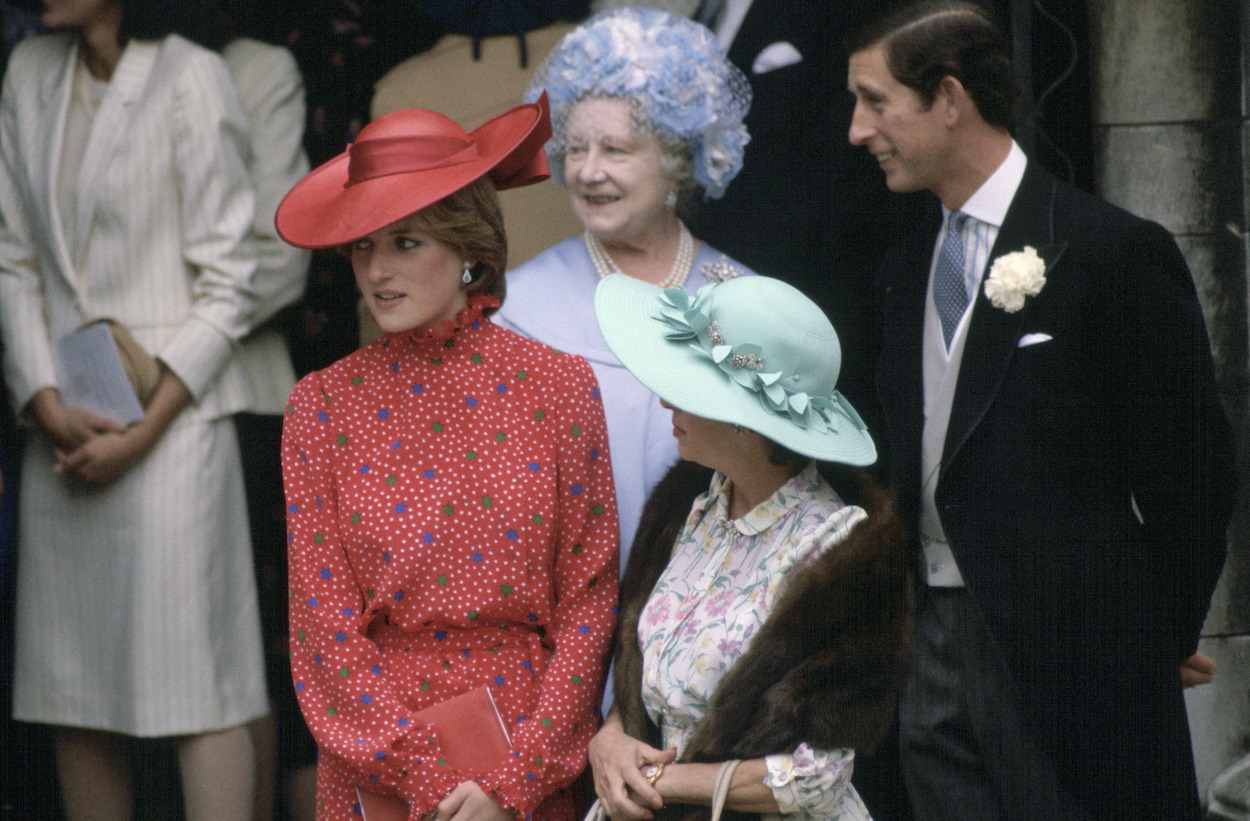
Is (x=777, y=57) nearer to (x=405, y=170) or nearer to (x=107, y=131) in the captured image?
(x=405, y=170)

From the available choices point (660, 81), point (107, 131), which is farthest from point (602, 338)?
point (107, 131)

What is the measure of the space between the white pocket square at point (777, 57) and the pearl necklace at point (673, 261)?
0.72 m

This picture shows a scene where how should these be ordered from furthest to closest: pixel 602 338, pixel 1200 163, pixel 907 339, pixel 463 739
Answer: pixel 1200 163
pixel 602 338
pixel 907 339
pixel 463 739

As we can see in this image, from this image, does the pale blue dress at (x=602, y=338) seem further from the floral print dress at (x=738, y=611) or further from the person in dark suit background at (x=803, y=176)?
the floral print dress at (x=738, y=611)

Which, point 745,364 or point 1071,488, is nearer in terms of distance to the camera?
point 745,364

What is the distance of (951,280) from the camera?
2740mm

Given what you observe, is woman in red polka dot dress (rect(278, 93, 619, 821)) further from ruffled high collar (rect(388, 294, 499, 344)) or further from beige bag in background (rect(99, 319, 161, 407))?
beige bag in background (rect(99, 319, 161, 407))

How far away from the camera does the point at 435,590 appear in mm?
2496

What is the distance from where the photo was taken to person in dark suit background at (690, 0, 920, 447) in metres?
3.85

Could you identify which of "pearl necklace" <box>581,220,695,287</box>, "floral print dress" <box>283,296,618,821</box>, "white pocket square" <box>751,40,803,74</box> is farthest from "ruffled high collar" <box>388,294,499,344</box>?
"white pocket square" <box>751,40,803,74</box>

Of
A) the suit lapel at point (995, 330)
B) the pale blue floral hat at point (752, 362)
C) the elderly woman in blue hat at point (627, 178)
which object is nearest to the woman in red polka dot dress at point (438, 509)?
the pale blue floral hat at point (752, 362)

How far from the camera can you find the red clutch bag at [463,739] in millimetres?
2451

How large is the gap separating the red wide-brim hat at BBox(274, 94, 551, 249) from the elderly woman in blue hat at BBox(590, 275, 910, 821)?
12.4 inches

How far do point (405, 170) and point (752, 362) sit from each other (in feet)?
2.43
